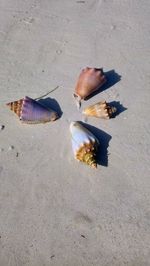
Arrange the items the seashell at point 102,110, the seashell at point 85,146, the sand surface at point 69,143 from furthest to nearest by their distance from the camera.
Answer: the seashell at point 102,110, the seashell at point 85,146, the sand surface at point 69,143

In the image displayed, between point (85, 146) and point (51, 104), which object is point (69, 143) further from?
point (51, 104)

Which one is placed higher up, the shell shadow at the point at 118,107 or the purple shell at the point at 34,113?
the shell shadow at the point at 118,107

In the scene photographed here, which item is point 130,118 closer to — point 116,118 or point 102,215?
point 116,118

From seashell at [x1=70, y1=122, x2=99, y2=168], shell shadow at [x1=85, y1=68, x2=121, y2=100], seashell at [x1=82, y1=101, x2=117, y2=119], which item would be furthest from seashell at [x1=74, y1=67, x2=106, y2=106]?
seashell at [x1=70, y1=122, x2=99, y2=168]

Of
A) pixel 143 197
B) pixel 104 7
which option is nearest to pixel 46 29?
pixel 104 7

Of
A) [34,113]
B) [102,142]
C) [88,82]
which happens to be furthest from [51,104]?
[102,142]

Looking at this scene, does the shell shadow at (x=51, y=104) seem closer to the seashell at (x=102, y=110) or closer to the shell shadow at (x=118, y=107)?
the seashell at (x=102, y=110)

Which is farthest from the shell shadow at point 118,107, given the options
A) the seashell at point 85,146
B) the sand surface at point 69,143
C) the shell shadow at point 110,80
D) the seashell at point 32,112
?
the seashell at point 32,112
